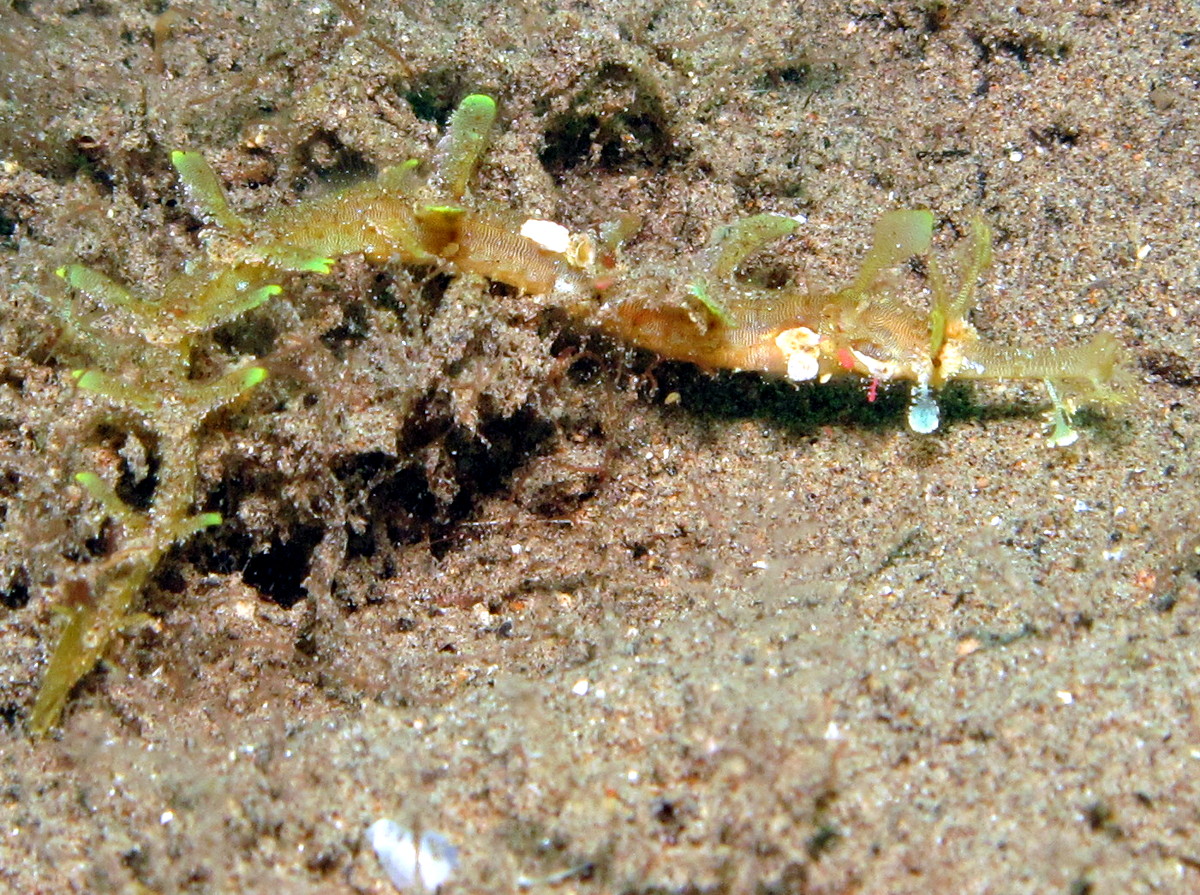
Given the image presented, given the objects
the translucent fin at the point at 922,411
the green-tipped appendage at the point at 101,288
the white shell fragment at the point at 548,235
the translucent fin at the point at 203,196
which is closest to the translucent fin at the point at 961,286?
the translucent fin at the point at 922,411

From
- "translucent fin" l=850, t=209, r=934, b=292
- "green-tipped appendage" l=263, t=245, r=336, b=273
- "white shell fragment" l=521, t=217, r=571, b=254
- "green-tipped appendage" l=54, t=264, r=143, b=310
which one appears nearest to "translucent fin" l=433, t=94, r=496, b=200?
"white shell fragment" l=521, t=217, r=571, b=254

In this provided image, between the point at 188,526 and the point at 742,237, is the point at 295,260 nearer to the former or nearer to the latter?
the point at 188,526

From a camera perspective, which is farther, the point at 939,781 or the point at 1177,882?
the point at 939,781

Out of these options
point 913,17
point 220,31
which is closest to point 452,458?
point 220,31

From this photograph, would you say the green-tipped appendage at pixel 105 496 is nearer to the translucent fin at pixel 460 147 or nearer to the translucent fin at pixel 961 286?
the translucent fin at pixel 460 147

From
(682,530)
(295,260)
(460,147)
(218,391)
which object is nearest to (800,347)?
(682,530)

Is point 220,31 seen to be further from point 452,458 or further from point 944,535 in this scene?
point 944,535

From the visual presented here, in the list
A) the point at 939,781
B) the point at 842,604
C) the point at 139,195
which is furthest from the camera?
the point at 139,195

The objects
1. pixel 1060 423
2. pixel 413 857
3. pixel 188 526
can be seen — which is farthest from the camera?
pixel 1060 423
